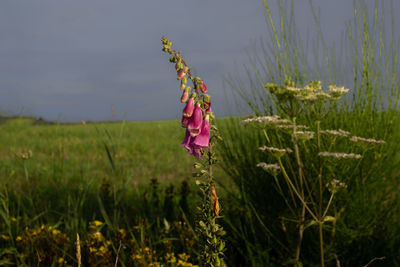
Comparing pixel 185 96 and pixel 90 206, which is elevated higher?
pixel 185 96

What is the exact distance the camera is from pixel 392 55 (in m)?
3.18

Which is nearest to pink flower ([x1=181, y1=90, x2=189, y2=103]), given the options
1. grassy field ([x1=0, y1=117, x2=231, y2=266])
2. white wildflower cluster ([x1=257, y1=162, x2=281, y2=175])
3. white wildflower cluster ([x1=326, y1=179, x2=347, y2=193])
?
white wildflower cluster ([x1=257, y1=162, x2=281, y2=175])

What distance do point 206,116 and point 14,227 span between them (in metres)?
3.16

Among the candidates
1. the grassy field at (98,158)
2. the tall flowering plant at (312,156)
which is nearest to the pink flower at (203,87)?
the tall flowering plant at (312,156)

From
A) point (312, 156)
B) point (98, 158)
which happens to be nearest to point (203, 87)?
point (312, 156)

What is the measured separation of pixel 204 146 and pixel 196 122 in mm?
114

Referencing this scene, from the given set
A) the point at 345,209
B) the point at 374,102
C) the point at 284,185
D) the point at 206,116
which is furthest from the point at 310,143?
the point at 206,116

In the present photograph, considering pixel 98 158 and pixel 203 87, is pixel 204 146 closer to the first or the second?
pixel 203 87

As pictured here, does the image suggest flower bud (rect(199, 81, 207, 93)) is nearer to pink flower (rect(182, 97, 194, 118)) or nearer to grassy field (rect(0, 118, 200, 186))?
pink flower (rect(182, 97, 194, 118))

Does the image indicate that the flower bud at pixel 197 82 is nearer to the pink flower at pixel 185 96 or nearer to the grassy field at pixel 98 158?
the pink flower at pixel 185 96

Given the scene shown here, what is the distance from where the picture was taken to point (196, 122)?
146 cm

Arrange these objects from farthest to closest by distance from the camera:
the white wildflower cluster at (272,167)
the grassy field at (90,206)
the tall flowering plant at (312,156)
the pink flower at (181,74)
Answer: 1. the grassy field at (90,206)
2. the white wildflower cluster at (272,167)
3. the tall flowering plant at (312,156)
4. the pink flower at (181,74)

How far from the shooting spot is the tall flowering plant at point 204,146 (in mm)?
1395

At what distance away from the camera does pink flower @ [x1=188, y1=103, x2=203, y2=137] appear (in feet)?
4.76
